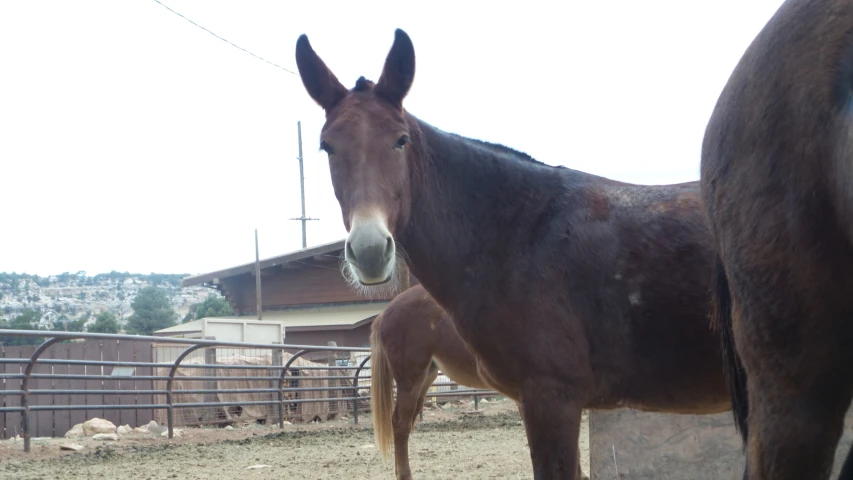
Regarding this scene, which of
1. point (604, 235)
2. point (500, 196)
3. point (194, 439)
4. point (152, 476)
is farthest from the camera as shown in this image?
point (194, 439)

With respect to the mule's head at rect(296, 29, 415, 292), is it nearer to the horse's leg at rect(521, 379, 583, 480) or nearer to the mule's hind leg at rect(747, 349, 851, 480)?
the horse's leg at rect(521, 379, 583, 480)

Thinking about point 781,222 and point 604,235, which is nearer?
point 781,222

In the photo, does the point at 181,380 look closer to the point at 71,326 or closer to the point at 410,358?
the point at 410,358

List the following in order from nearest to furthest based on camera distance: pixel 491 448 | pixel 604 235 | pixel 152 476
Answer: pixel 604 235 < pixel 152 476 < pixel 491 448

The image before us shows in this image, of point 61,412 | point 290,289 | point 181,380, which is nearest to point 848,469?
point 181,380

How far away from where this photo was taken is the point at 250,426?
12.2m

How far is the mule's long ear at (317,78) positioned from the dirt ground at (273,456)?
3887 mm

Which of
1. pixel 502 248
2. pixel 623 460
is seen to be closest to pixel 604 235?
pixel 502 248

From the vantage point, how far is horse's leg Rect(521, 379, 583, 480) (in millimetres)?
3010

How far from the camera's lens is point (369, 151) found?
3230mm

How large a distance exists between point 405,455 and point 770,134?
5876 mm

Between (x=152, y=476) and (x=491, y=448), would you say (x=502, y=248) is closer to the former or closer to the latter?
(x=152, y=476)

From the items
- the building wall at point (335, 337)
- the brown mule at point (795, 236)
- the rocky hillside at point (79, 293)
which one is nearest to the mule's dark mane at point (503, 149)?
the brown mule at point (795, 236)

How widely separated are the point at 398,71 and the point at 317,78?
1.25ft
